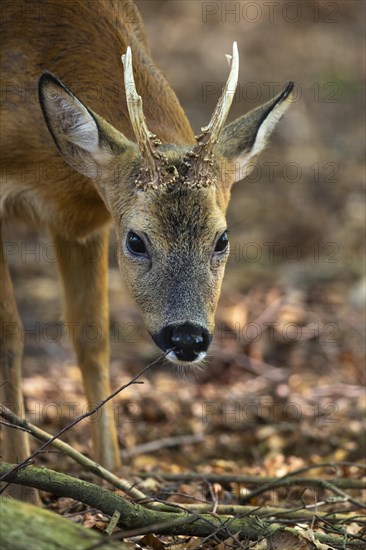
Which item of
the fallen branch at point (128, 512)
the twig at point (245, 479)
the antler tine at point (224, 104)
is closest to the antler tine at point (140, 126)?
the antler tine at point (224, 104)

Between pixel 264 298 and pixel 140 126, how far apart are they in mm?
5805

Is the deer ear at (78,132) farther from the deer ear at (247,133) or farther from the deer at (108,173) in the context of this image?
the deer ear at (247,133)

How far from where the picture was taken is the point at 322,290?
11664 millimetres

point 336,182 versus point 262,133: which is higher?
point 262,133

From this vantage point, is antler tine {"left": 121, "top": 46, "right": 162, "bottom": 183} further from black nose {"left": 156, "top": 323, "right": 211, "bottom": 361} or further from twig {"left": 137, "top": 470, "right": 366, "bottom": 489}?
twig {"left": 137, "top": 470, "right": 366, "bottom": 489}

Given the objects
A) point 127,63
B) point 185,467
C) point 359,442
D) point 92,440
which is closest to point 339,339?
point 359,442

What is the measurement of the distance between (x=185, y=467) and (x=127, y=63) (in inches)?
145

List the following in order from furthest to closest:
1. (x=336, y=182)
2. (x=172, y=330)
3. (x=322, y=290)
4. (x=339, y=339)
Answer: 1. (x=336, y=182)
2. (x=322, y=290)
3. (x=339, y=339)
4. (x=172, y=330)

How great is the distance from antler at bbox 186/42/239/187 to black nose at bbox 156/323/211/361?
945 mm

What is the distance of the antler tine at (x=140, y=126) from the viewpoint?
571 centimetres

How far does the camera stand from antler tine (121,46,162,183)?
225 inches

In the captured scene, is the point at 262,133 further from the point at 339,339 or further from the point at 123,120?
the point at 339,339

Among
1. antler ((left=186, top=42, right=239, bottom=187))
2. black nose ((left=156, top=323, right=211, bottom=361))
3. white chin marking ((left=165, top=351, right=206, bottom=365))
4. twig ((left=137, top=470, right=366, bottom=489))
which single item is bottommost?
twig ((left=137, top=470, right=366, bottom=489))

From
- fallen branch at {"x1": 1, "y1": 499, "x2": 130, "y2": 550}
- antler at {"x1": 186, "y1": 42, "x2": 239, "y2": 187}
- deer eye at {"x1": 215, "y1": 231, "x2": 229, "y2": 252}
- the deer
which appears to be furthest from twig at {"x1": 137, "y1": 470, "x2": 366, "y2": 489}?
fallen branch at {"x1": 1, "y1": 499, "x2": 130, "y2": 550}
